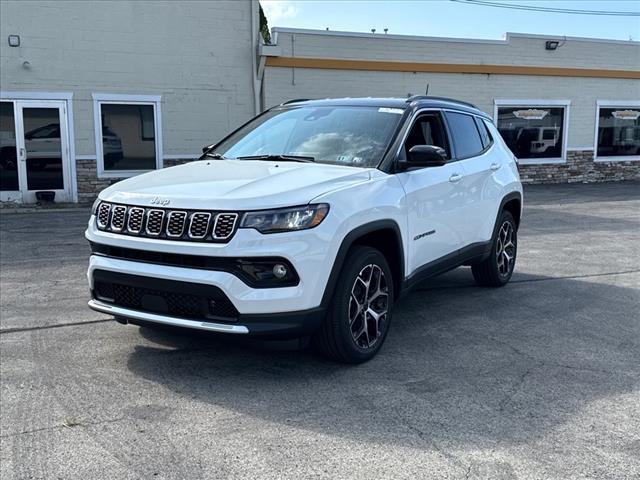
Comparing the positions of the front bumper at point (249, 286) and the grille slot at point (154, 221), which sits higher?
the grille slot at point (154, 221)

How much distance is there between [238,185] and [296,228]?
0.54 meters

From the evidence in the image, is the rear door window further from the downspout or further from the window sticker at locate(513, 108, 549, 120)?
the window sticker at locate(513, 108, 549, 120)

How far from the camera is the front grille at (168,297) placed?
12.9ft

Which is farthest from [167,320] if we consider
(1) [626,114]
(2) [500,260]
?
(1) [626,114]

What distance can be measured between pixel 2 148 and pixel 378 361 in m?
13.0

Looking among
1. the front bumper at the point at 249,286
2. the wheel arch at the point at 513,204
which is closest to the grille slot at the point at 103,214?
the front bumper at the point at 249,286

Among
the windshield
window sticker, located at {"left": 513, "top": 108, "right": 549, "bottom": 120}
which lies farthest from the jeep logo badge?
window sticker, located at {"left": 513, "top": 108, "right": 549, "bottom": 120}

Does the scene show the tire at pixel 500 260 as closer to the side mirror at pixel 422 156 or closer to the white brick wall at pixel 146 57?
Answer: the side mirror at pixel 422 156

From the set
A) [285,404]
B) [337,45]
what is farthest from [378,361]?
[337,45]

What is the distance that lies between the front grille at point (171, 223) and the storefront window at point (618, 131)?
20272 millimetres

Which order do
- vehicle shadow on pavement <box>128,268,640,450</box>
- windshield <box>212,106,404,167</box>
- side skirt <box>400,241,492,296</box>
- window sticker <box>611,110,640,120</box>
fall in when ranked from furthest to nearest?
window sticker <box>611,110,640,120</box>, side skirt <box>400,241,492,296</box>, windshield <box>212,106,404,167</box>, vehicle shadow on pavement <box>128,268,640,450</box>

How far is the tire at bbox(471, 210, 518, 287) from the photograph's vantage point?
691cm

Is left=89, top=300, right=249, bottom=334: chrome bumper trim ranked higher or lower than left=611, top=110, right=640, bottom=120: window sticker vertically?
lower

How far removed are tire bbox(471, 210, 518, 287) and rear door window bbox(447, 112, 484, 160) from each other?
892 mm
